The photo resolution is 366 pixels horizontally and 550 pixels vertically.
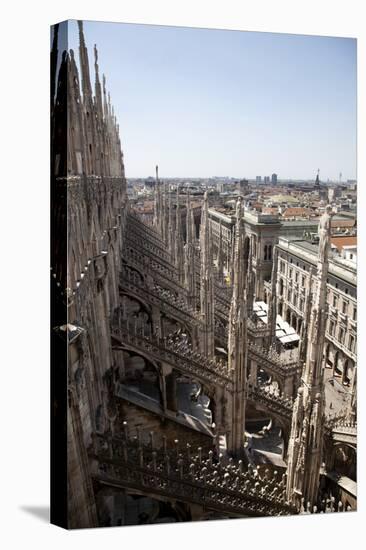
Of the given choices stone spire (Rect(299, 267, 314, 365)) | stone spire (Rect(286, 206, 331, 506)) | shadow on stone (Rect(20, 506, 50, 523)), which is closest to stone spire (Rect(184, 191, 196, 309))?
stone spire (Rect(299, 267, 314, 365))

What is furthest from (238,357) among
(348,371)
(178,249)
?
(178,249)

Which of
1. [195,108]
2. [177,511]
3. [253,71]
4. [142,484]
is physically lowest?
[177,511]

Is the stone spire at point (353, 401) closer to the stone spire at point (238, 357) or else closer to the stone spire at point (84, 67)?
the stone spire at point (238, 357)

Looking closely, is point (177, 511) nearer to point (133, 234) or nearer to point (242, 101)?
point (242, 101)

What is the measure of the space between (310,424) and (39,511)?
15.0 feet

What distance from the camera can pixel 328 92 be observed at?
7.80 m

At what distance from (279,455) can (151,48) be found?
855 centimetres

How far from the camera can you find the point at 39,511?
662 centimetres

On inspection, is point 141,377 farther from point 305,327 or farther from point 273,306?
point 273,306

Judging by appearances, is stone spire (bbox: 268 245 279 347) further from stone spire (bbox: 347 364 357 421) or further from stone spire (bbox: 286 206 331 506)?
stone spire (bbox: 286 206 331 506)

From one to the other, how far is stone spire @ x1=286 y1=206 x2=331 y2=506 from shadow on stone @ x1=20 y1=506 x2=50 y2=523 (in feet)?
13.5

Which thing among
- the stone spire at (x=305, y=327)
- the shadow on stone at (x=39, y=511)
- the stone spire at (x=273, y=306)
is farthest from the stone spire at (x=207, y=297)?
the shadow on stone at (x=39, y=511)

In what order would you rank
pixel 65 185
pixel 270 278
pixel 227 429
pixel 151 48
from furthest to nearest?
pixel 270 278
pixel 227 429
pixel 151 48
pixel 65 185

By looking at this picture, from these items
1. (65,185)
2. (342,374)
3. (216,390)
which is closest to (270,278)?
(342,374)
